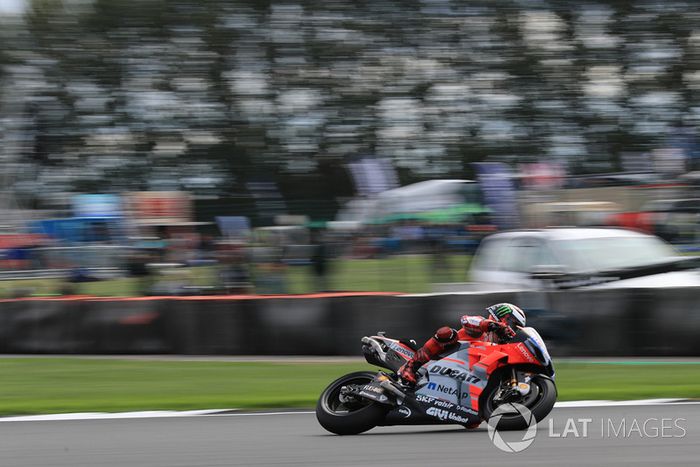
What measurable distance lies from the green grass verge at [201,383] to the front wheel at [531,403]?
202 cm

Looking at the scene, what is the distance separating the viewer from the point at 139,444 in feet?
21.5

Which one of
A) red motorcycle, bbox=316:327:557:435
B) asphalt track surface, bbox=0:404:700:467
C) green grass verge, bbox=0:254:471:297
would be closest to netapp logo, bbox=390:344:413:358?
red motorcycle, bbox=316:327:557:435

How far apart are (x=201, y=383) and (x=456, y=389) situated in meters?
3.85

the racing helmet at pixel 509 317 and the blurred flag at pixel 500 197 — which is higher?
the racing helmet at pixel 509 317

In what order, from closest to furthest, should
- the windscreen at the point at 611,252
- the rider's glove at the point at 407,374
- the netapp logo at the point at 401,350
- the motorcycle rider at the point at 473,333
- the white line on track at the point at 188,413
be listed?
the motorcycle rider at the point at 473,333 < the rider's glove at the point at 407,374 < the netapp logo at the point at 401,350 < the white line on track at the point at 188,413 < the windscreen at the point at 611,252

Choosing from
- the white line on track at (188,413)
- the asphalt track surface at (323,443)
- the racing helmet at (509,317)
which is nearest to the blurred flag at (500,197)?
the white line on track at (188,413)

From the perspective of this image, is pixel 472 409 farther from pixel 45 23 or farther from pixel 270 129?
pixel 45 23

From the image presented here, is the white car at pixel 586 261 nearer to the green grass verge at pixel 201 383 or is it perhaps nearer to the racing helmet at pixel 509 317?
the green grass verge at pixel 201 383

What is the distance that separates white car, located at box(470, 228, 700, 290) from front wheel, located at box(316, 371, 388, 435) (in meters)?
4.76

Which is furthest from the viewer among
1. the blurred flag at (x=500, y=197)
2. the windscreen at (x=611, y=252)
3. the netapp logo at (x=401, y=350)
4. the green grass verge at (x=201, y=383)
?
the blurred flag at (x=500, y=197)

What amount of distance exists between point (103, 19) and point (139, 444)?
10620mm

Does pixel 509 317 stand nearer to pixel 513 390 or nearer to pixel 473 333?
pixel 473 333

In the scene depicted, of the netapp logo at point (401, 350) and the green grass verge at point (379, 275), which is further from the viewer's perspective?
the green grass verge at point (379, 275)

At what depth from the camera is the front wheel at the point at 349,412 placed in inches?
256
